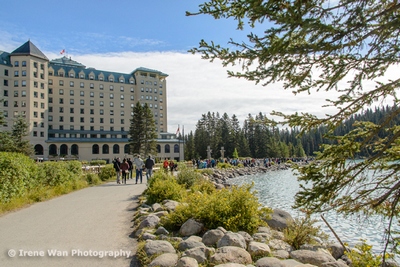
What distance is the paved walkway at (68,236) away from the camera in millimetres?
5648

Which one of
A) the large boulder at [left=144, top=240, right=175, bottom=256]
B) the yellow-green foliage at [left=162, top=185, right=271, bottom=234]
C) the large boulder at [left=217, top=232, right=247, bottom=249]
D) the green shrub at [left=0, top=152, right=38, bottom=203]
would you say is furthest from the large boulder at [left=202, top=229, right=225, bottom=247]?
the green shrub at [left=0, top=152, right=38, bottom=203]

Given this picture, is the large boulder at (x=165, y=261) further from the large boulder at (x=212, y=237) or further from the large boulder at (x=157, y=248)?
the large boulder at (x=212, y=237)

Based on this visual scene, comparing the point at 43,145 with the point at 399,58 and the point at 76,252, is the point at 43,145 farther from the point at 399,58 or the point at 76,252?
the point at 399,58

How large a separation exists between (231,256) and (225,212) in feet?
6.74

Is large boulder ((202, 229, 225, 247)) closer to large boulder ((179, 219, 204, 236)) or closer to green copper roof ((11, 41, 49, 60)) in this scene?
large boulder ((179, 219, 204, 236))

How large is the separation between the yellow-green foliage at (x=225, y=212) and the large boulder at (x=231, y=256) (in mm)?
1610

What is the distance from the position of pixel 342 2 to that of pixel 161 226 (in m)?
6.30

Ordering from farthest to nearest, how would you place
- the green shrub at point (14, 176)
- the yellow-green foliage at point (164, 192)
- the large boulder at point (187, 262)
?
the yellow-green foliage at point (164, 192) < the green shrub at point (14, 176) < the large boulder at point (187, 262)

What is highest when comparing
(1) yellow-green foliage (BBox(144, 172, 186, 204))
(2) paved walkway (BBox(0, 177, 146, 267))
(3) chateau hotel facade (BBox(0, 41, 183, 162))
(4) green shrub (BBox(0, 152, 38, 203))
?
(3) chateau hotel facade (BBox(0, 41, 183, 162))

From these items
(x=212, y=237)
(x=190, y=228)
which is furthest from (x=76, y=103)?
(x=212, y=237)

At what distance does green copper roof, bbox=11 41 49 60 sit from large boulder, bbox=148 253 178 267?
273ft

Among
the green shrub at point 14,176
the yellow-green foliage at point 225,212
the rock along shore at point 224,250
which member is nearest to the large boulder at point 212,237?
the rock along shore at point 224,250

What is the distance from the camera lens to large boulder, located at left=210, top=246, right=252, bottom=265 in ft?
16.8

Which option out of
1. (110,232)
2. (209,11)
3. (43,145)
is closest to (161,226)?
(110,232)
